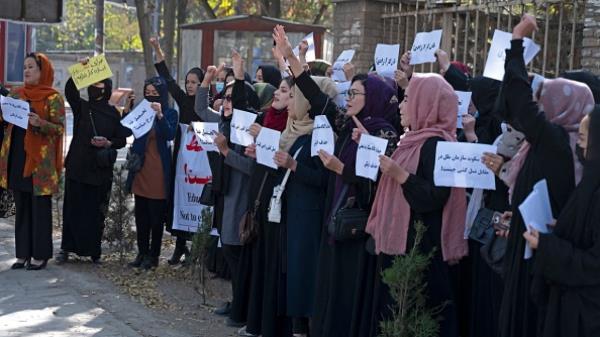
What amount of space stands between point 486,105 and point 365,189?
0.91m

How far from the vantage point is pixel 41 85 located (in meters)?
9.05

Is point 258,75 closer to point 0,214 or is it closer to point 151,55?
point 0,214

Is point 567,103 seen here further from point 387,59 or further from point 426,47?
point 387,59

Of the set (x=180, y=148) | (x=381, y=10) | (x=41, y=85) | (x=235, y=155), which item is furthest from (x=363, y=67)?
(x=235, y=155)

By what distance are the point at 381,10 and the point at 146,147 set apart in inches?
159

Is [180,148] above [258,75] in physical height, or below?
below

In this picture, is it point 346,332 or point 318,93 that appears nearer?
point 346,332

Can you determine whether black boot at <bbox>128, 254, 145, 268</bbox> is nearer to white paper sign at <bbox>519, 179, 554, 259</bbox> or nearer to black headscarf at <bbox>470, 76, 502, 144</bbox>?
black headscarf at <bbox>470, 76, 502, 144</bbox>

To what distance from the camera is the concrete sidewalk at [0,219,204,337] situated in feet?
23.1

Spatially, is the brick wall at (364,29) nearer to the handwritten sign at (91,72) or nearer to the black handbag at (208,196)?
the handwritten sign at (91,72)

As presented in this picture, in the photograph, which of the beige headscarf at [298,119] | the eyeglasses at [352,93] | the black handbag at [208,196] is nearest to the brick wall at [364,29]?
the black handbag at [208,196]

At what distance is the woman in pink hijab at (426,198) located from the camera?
5301 mm

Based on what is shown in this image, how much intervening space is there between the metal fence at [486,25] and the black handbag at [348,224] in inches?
158

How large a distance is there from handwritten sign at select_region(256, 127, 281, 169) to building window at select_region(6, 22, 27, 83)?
1068cm
